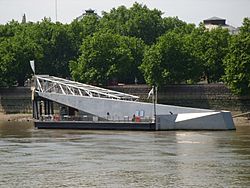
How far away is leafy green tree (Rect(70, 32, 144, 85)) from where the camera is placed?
107 metres

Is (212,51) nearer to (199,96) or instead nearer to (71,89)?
(199,96)

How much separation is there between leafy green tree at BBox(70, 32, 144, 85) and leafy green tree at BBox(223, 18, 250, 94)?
18.6m

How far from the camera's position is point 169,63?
100500 mm

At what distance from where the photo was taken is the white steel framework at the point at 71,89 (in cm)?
8900

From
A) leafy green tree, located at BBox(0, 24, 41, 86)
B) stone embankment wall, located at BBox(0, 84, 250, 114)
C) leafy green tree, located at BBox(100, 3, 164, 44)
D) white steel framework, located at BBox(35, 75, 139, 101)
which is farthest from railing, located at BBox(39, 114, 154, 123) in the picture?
leafy green tree, located at BBox(100, 3, 164, 44)

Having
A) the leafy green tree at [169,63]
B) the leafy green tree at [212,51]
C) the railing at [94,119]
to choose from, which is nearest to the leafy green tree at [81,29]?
the leafy green tree at [212,51]

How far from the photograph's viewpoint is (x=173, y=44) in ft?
331

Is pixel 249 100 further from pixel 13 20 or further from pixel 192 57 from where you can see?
pixel 13 20

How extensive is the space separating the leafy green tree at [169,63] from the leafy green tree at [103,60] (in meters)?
6.76

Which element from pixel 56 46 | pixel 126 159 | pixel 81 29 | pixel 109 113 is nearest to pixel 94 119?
pixel 109 113

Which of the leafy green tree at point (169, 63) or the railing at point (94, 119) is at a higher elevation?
the leafy green tree at point (169, 63)

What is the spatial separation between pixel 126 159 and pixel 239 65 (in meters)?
37.6

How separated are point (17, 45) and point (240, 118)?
38547 millimetres

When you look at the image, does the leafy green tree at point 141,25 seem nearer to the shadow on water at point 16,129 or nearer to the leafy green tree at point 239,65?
the shadow on water at point 16,129
